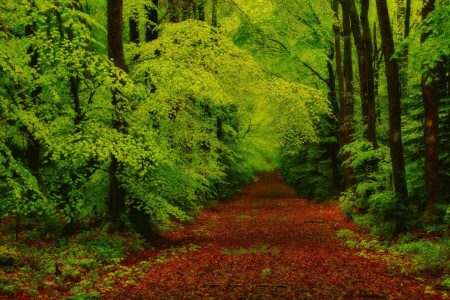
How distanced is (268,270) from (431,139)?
19.1 feet

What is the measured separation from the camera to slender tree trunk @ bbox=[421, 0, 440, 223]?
9.96 metres

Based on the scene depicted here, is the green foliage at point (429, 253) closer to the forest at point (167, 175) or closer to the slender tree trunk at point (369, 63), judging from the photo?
the forest at point (167, 175)

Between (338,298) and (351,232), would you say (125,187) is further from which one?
(351,232)

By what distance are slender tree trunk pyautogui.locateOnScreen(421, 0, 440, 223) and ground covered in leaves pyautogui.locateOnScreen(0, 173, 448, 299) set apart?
1955 millimetres

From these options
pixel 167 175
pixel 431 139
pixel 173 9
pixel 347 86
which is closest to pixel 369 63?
pixel 347 86

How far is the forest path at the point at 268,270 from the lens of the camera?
6820 mm

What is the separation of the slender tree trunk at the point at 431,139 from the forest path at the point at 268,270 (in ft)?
8.34

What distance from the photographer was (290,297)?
21.4ft

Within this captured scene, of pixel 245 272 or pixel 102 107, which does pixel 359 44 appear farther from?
pixel 245 272

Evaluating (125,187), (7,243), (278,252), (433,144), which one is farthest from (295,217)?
(7,243)

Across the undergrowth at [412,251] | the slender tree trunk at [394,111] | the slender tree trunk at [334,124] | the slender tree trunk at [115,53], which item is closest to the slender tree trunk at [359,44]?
the slender tree trunk at [394,111]

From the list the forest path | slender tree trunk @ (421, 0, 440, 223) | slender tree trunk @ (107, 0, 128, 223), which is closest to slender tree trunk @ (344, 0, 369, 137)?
slender tree trunk @ (421, 0, 440, 223)

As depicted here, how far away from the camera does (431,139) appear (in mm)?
10016

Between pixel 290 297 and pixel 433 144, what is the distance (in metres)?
6.37
